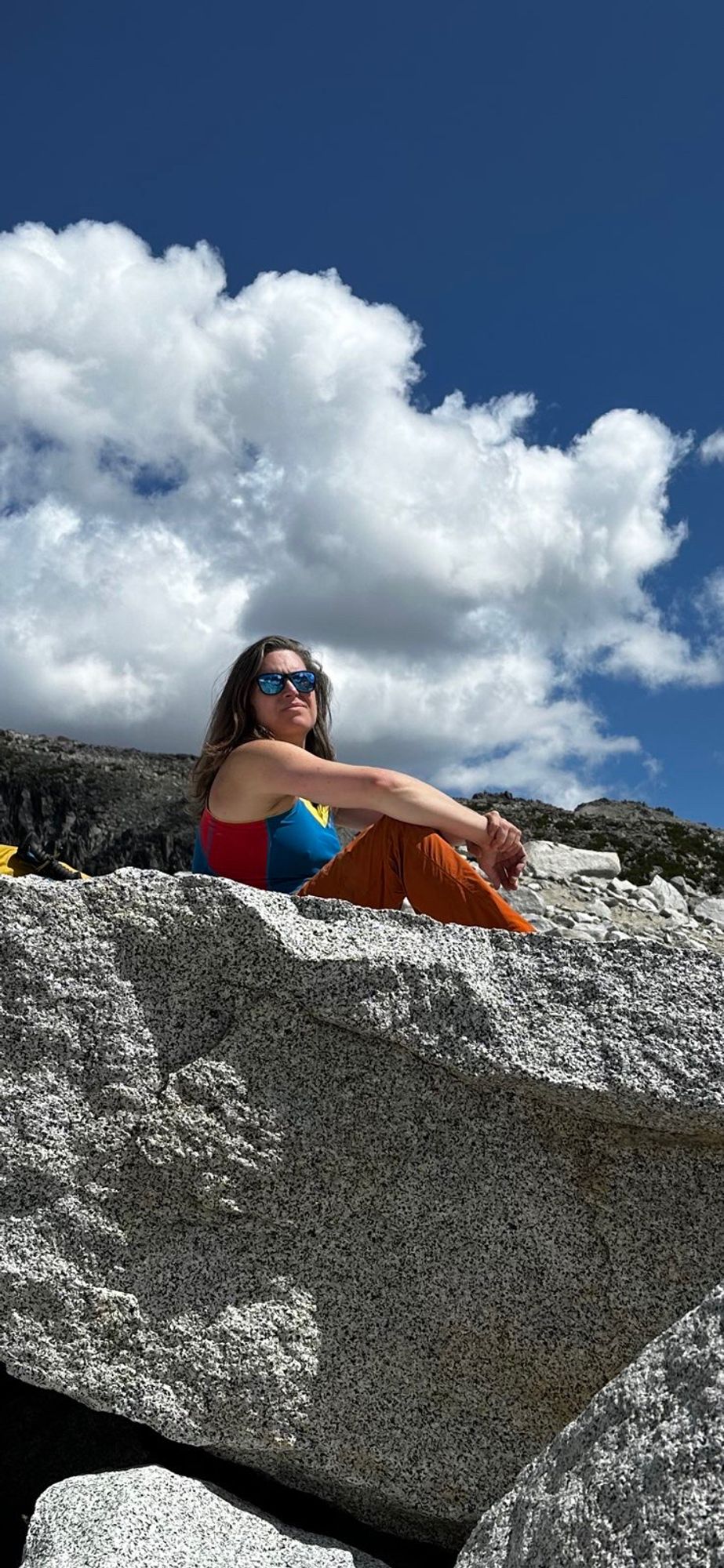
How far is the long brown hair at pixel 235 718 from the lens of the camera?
204 inches

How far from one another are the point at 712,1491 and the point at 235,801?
3.18 m

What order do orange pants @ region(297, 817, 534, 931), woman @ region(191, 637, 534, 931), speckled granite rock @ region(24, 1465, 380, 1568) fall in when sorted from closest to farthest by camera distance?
speckled granite rock @ region(24, 1465, 380, 1568), orange pants @ region(297, 817, 534, 931), woman @ region(191, 637, 534, 931)

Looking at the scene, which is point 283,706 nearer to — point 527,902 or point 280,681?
point 280,681

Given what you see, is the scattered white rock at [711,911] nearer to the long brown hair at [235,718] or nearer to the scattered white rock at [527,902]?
the scattered white rock at [527,902]

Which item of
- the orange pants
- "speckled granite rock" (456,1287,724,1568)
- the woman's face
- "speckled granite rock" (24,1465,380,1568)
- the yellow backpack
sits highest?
the woman's face

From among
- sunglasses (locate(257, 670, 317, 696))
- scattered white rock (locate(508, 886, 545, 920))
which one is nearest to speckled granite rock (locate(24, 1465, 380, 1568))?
sunglasses (locate(257, 670, 317, 696))

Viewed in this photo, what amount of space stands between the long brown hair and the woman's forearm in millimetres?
985

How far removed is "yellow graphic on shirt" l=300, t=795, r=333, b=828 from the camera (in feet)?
16.8

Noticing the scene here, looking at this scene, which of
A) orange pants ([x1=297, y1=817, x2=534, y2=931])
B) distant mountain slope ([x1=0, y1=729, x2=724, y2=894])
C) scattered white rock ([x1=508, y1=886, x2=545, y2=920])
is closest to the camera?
orange pants ([x1=297, y1=817, x2=534, y2=931])

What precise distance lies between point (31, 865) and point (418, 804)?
152 centimetres

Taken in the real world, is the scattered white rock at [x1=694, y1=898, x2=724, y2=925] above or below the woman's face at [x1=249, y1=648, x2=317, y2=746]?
below

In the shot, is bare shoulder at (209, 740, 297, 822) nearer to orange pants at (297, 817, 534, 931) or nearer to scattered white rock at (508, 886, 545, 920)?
orange pants at (297, 817, 534, 931)

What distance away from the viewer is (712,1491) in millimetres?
2303

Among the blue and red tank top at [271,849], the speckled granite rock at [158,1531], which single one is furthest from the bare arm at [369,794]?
the speckled granite rock at [158,1531]
